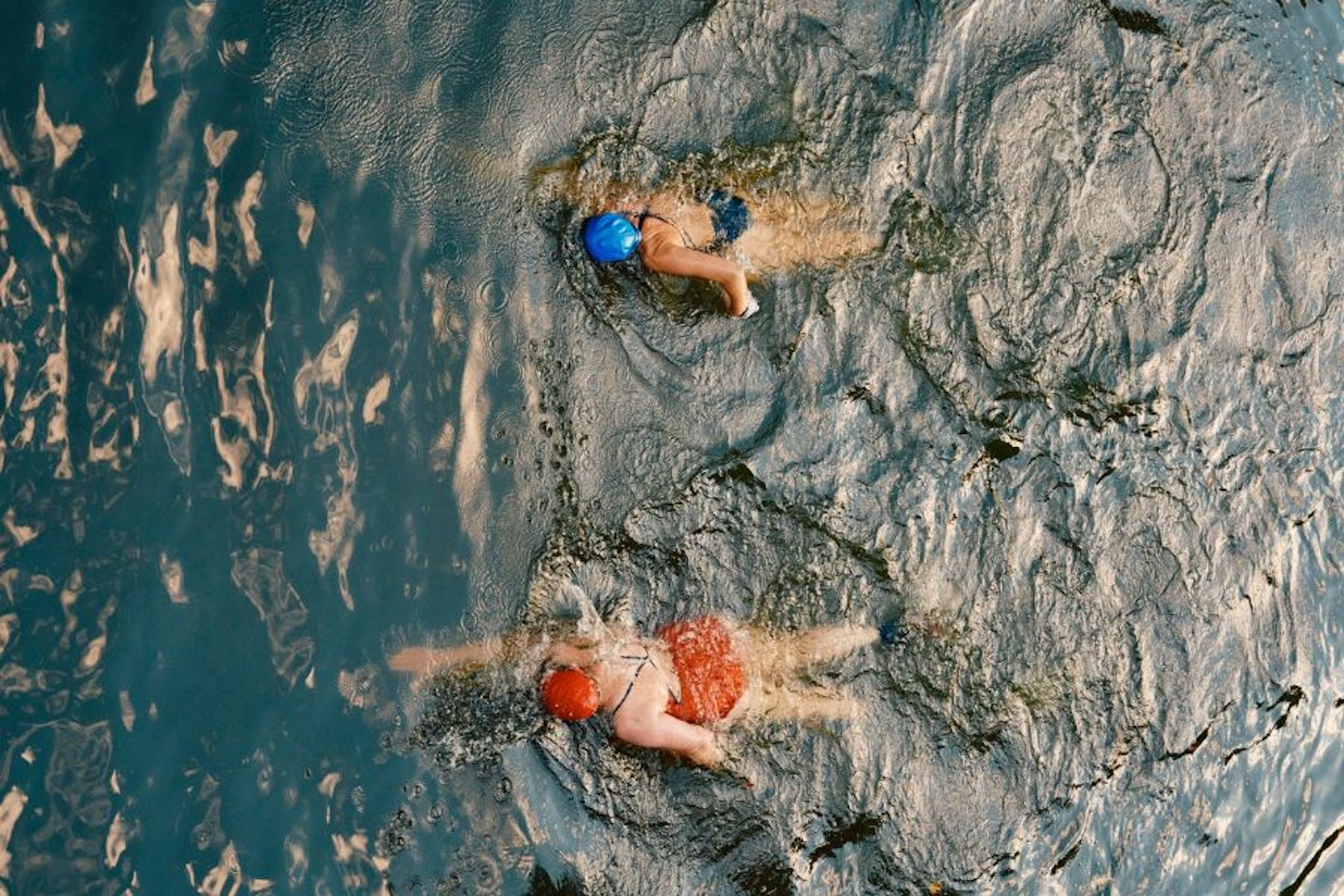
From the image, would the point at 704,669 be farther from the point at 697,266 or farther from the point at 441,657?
the point at 697,266

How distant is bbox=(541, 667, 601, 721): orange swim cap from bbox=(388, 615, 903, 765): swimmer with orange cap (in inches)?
2.1

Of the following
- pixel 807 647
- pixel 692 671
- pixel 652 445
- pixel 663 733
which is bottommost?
pixel 663 733

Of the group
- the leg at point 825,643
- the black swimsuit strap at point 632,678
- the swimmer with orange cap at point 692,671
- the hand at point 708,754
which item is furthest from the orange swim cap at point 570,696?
the leg at point 825,643

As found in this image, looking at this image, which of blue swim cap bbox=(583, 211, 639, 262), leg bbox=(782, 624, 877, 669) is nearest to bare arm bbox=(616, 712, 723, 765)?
leg bbox=(782, 624, 877, 669)

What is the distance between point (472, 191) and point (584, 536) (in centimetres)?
239

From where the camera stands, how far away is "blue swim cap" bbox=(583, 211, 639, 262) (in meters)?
6.66

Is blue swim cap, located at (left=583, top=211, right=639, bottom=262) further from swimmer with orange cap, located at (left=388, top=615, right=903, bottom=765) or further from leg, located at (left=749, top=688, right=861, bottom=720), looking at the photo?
leg, located at (left=749, top=688, right=861, bottom=720)

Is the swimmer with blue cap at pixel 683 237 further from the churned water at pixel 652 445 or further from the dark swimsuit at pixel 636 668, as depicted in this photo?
the dark swimsuit at pixel 636 668

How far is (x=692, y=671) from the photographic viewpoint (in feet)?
22.0

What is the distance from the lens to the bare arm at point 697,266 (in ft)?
22.0

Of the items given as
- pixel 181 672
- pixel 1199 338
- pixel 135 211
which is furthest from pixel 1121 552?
pixel 135 211

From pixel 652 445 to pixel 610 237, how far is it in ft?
4.55

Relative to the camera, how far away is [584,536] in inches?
277

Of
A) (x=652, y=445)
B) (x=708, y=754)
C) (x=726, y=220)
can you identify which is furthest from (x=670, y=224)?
(x=708, y=754)
